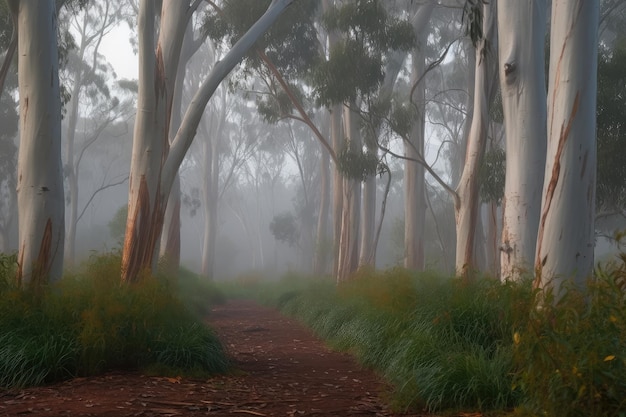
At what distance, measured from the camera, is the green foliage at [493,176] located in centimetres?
1413

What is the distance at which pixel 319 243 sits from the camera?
2844 centimetres

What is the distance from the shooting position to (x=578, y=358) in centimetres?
394

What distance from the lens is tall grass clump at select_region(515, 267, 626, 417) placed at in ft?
12.6

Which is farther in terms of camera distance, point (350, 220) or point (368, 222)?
point (368, 222)

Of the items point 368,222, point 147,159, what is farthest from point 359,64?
point 147,159

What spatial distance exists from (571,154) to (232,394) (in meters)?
3.31

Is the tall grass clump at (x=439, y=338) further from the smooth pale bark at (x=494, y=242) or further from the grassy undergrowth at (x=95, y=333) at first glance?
the smooth pale bark at (x=494, y=242)

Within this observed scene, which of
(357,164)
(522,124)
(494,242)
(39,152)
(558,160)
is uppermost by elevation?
(357,164)

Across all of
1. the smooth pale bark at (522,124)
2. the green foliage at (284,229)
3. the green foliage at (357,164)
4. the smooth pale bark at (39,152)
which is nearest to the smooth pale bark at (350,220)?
the green foliage at (357,164)

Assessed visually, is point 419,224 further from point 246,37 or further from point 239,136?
point 239,136

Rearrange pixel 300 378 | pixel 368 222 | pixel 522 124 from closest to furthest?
pixel 300 378
pixel 522 124
pixel 368 222

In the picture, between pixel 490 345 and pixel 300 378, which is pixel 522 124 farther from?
pixel 300 378

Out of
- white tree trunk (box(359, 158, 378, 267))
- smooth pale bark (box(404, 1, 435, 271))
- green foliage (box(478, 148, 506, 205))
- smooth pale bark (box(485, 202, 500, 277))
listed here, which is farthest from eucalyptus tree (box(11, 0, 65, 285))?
smooth pale bark (box(404, 1, 435, 271))

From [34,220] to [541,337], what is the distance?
4.97 meters
